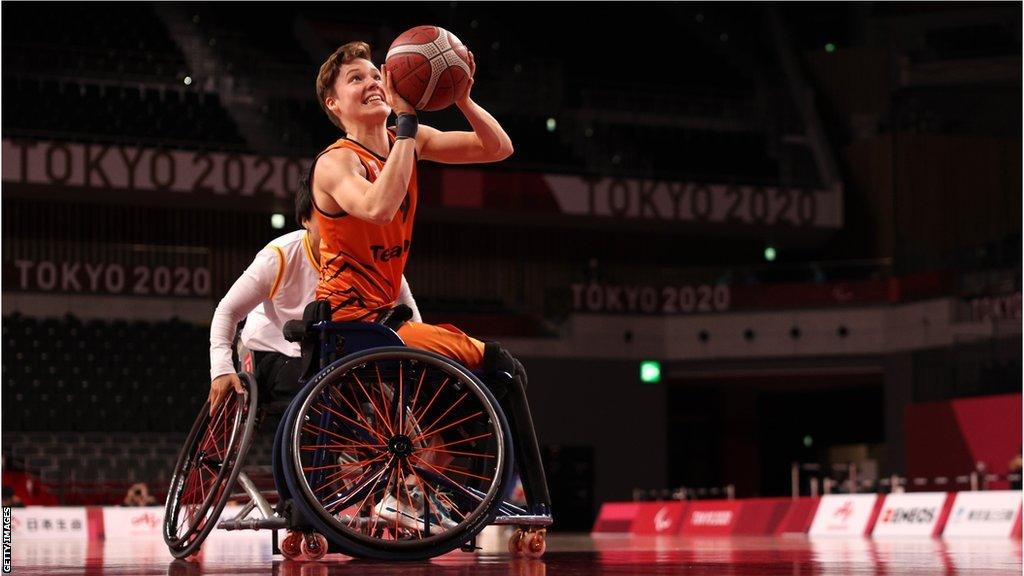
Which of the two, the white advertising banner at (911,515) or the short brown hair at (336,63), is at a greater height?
the short brown hair at (336,63)

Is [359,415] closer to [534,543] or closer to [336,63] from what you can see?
[534,543]

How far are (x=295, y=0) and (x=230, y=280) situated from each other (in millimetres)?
6749

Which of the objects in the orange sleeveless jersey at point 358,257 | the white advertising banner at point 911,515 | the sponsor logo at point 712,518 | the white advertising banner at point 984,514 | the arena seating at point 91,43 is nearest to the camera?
the orange sleeveless jersey at point 358,257

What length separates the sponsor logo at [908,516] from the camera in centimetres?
1330

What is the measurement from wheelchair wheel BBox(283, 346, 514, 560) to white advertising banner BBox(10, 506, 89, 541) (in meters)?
12.3

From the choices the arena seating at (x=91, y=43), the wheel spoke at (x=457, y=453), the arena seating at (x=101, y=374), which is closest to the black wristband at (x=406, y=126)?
the wheel spoke at (x=457, y=453)

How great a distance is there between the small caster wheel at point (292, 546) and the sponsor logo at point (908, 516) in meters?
9.66

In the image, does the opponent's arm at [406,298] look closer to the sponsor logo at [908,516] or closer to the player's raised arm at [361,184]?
the player's raised arm at [361,184]

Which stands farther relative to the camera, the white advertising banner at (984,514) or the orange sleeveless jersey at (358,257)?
the white advertising banner at (984,514)

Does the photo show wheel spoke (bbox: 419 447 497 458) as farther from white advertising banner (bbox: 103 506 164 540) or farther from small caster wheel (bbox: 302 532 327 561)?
white advertising banner (bbox: 103 506 164 540)

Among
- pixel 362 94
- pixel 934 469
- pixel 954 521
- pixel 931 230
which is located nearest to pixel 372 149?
pixel 362 94

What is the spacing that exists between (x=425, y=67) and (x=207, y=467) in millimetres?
1852

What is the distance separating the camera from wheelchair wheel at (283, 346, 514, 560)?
4168 mm

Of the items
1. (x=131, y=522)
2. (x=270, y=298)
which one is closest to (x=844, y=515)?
(x=131, y=522)
